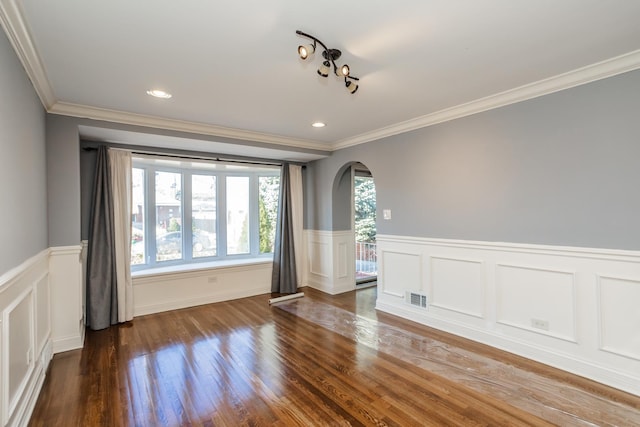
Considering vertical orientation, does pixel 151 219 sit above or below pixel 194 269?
above

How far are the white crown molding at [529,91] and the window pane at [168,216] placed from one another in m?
3.26

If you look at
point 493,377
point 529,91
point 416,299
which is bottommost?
point 493,377

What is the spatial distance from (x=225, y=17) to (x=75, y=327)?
3.30 meters

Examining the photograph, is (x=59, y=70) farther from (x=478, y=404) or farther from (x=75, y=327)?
(x=478, y=404)

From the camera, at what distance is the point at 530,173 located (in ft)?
9.34

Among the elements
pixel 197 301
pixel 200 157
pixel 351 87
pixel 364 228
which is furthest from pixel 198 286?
pixel 364 228

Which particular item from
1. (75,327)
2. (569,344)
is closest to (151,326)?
(75,327)

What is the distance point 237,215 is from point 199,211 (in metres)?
0.66

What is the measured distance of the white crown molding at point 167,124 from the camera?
122 inches

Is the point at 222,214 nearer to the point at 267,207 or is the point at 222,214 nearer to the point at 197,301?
the point at 267,207

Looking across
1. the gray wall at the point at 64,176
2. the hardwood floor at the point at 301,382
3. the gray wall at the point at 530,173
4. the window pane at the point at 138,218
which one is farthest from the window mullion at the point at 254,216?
the gray wall at the point at 64,176

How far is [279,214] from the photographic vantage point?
17.2ft

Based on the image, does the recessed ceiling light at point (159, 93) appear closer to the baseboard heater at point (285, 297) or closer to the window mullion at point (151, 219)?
the window mullion at point (151, 219)

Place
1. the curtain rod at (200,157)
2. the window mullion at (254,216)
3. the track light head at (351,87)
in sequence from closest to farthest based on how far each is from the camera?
the track light head at (351,87), the curtain rod at (200,157), the window mullion at (254,216)
